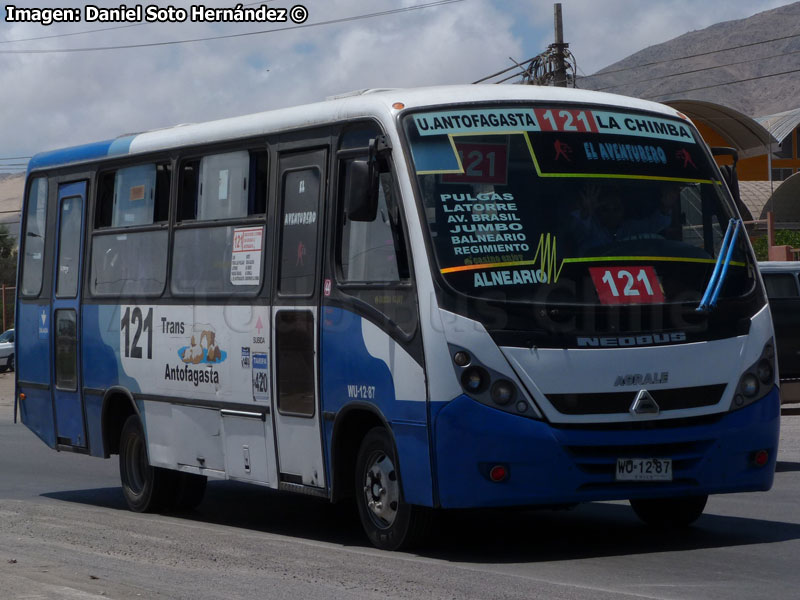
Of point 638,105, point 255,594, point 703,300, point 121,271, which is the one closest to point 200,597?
point 255,594

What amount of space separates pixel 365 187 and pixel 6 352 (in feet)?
108

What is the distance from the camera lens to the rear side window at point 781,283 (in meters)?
19.1

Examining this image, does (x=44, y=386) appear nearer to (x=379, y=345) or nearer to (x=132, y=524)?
(x=132, y=524)

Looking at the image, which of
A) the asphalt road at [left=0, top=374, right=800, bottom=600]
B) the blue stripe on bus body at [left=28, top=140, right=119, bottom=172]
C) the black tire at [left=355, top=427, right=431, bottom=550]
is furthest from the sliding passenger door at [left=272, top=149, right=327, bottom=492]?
the blue stripe on bus body at [left=28, top=140, right=119, bottom=172]

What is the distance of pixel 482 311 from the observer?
8656 mm

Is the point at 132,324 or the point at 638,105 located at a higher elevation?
the point at 638,105

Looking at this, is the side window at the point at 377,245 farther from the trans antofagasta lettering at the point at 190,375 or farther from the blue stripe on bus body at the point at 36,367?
the blue stripe on bus body at the point at 36,367

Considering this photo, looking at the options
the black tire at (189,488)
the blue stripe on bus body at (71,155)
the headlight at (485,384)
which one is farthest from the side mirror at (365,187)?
the blue stripe on bus body at (71,155)

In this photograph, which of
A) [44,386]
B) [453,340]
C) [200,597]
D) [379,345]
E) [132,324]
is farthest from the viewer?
[44,386]

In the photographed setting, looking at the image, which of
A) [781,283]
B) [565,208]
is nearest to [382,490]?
[565,208]

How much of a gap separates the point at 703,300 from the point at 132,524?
4909 millimetres

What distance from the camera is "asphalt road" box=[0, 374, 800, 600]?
781 cm

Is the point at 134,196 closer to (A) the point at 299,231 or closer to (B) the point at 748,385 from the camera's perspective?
(A) the point at 299,231

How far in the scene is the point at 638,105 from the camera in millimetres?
9945
